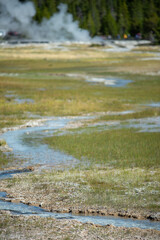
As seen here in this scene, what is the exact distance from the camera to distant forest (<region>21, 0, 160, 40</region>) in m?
114

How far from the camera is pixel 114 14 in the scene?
132 metres

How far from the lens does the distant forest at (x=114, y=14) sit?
11362cm

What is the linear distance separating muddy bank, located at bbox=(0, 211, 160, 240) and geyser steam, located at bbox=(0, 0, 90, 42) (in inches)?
3725

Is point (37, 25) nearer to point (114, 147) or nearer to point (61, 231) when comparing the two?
point (114, 147)

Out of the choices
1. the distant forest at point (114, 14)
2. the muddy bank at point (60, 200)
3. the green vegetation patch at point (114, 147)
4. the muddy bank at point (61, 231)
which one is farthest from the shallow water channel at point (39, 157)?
the distant forest at point (114, 14)

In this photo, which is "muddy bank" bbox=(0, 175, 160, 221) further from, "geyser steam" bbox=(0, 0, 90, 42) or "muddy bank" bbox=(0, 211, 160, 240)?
"geyser steam" bbox=(0, 0, 90, 42)

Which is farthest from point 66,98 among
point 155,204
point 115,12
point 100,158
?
point 115,12

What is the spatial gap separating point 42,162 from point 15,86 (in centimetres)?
2079

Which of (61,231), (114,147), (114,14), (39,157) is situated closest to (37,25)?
(114,14)

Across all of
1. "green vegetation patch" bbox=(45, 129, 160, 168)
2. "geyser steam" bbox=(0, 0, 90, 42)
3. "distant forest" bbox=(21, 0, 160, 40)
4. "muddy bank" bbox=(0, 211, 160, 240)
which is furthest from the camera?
"distant forest" bbox=(21, 0, 160, 40)

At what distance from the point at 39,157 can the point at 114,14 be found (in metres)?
119

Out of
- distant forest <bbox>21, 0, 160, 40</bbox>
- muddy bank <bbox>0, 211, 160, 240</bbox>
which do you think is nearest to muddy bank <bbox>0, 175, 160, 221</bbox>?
muddy bank <bbox>0, 211, 160, 240</bbox>

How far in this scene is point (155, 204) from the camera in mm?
11195

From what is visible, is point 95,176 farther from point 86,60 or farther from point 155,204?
point 86,60
